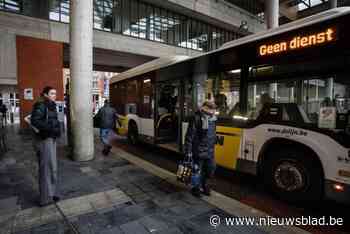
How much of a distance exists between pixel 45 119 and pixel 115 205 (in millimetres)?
1793

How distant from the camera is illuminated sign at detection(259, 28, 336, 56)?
3091 millimetres

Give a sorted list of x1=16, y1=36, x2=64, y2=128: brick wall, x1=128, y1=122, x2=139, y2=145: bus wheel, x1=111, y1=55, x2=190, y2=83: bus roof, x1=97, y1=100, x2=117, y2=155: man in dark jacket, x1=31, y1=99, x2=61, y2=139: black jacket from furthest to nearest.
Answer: x1=16, y1=36, x2=64, y2=128: brick wall, x1=128, y1=122, x2=139, y2=145: bus wheel, x1=97, y1=100, x2=117, y2=155: man in dark jacket, x1=111, y1=55, x2=190, y2=83: bus roof, x1=31, y1=99, x2=61, y2=139: black jacket

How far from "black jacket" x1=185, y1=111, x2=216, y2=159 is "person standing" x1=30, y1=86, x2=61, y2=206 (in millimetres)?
2232

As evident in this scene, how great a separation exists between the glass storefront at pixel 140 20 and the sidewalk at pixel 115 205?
10302 millimetres

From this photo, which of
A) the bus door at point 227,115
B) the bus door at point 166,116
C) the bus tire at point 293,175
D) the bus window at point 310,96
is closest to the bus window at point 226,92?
the bus door at point 227,115

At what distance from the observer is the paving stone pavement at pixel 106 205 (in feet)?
9.30

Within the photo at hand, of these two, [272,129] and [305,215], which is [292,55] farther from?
[305,215]

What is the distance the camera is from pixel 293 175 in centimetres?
355

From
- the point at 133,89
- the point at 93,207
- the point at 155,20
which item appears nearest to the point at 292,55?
the point at 93,207

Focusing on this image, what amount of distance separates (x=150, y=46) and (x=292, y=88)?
44.5ft

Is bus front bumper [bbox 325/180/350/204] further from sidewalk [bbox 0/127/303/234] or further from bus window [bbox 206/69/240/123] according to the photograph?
bus window [bbox 206/69/240/123]

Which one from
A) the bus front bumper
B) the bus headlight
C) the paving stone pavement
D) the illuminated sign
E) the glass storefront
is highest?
the glass storefront

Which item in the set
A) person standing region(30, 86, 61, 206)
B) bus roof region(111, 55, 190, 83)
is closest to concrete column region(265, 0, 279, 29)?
bus roof region(111, 55, 190, 83)

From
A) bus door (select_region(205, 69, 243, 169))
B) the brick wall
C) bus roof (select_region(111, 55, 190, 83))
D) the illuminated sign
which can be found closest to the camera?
the illuminated sign
